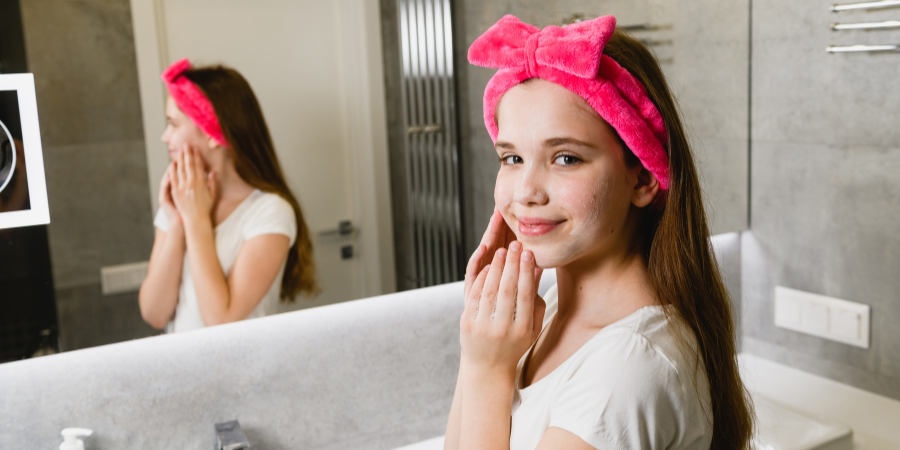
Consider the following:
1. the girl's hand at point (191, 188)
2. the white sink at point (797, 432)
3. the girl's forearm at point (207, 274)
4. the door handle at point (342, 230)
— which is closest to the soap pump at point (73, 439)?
the girl's forearm at point (207, 274)

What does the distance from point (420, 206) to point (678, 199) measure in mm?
616

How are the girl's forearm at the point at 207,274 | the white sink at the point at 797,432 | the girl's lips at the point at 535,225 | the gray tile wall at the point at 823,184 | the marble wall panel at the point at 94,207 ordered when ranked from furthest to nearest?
the gray tile wall at the point at 823,184
the white sink at the point at 797,432
the girl's forearm at the point at 207,274
the marble wall panel at the point at 94,207
the girl's lips at the point at 535,225

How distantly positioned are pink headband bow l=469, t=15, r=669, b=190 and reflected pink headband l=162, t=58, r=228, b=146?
53 cm

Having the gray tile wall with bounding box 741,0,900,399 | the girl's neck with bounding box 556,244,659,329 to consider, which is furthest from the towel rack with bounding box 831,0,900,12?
the girl's neck with bounding box 556,244,659,329

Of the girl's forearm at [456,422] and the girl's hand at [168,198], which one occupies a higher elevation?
the girl's hand at [168,198]

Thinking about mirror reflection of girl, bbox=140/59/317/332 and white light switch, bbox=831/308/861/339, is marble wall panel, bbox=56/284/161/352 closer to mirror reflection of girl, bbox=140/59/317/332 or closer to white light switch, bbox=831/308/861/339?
mirror reflection of girl, bbox=140/59/317/332

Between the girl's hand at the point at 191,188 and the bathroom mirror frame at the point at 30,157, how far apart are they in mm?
176

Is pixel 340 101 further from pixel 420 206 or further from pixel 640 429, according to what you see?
pixel 640 429

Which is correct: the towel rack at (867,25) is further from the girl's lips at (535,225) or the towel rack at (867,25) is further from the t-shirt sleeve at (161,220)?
the t-shirt sleeve at (161,220)

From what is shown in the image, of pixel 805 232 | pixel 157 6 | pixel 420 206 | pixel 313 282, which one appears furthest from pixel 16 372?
pixel 805 232

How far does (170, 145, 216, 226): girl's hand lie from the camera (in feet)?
3.60

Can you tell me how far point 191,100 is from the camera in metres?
1.09

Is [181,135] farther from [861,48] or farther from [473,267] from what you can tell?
[861,48]

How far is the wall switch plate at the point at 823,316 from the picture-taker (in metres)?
1.49
